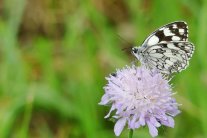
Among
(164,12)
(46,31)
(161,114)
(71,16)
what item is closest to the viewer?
(161,114)

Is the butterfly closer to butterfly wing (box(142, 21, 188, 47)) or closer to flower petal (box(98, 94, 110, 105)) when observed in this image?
butterfly wing (box(142, 21, 188, 47))

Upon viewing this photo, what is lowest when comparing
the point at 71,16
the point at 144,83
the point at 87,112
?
the point at 144,83

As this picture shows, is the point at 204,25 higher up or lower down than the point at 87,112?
higher up

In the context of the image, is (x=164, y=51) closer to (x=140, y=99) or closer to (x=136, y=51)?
(x=136, y=51)

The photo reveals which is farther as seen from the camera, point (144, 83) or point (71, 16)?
point (71, 16)

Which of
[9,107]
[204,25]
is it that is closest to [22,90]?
[9,107]

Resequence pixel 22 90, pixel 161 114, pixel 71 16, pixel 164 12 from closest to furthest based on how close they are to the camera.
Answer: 1. pixel 161 114
2. pixel 22 90
3. pixel 164 12
4. pixel 71 16

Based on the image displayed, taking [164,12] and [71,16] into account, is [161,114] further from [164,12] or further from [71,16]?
[71,16]
